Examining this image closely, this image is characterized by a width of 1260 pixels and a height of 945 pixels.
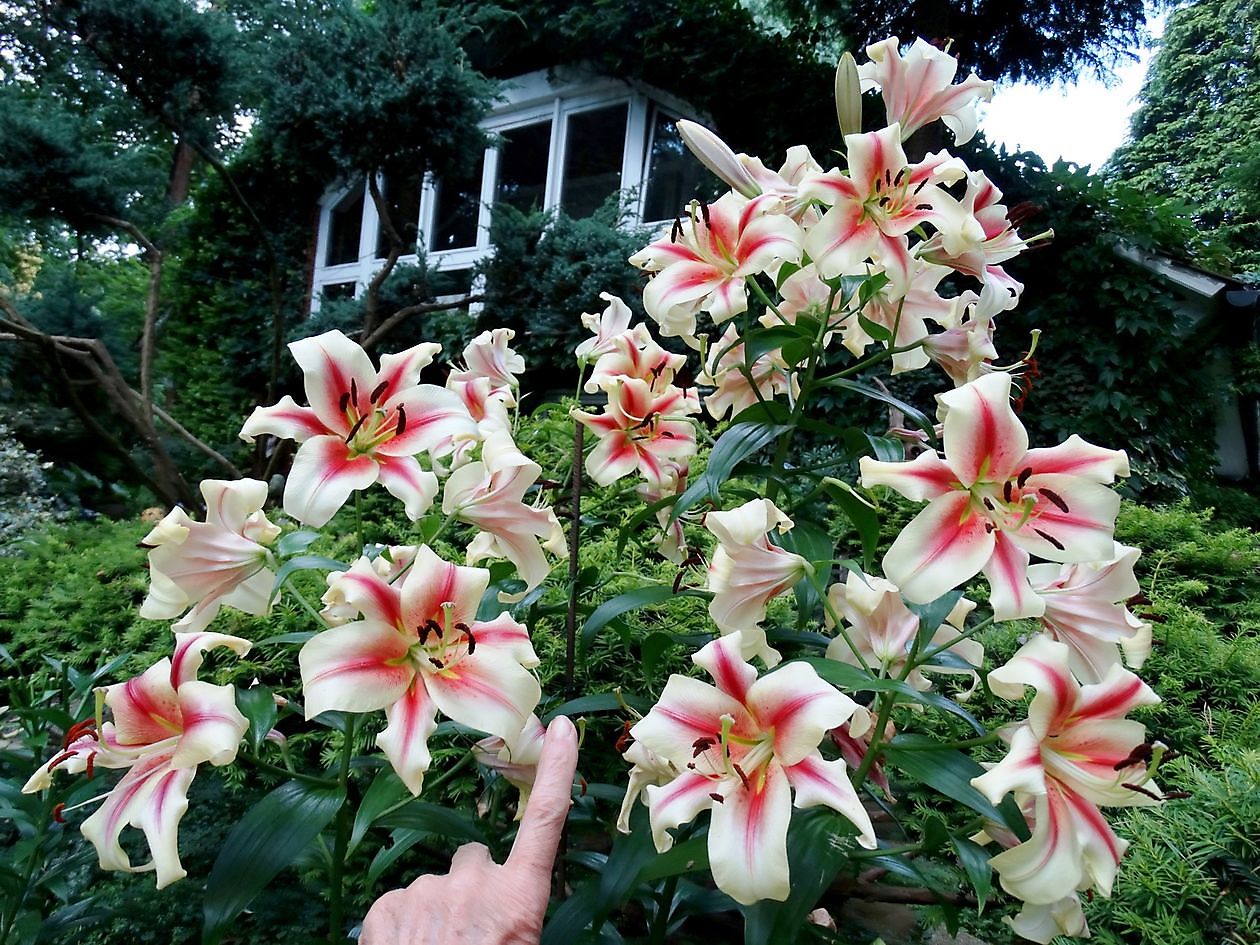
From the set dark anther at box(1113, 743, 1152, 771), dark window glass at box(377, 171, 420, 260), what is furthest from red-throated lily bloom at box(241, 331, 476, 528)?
dark window glass at box(377, 171, 420, 260)

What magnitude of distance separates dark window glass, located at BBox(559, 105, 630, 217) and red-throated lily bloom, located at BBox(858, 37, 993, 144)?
571 cm

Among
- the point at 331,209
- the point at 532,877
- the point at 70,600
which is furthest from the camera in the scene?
the point at 331,209

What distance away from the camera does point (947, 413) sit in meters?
0.61

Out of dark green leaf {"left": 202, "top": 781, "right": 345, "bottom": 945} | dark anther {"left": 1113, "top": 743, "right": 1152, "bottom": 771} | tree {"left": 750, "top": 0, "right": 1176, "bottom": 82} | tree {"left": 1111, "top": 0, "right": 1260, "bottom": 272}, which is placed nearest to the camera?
dark anther {"left": 1113, "top": 743, "right": 1152, "bottom": 771}

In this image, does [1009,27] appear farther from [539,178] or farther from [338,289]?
[338,289]

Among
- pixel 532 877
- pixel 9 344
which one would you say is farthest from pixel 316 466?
pixel 9 344

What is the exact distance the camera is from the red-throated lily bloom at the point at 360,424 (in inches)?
28.1

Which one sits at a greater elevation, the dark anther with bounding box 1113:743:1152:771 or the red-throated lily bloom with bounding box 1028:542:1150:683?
the red-throated lily bloom with bounding box 1028:542:1150:683

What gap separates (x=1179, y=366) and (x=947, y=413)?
4.78 m

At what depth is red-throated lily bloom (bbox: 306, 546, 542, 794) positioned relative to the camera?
1.97 ft

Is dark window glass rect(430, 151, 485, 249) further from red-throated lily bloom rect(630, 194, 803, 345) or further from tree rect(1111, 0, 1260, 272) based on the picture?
tree rect(1111, 0, 1260, 272)

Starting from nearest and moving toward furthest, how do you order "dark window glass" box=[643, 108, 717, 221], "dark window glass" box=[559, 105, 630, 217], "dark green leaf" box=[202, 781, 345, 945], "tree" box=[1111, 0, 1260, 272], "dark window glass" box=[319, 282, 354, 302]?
"dark green leaf" box=[202, 781, 345, 945] → "dark window glass" box=[643, 108, 717, 221] → "dark window glass" box=[559, 105, 630, 217] → "dark window glass" box=[319, 282, 354, 302] → "tree" box=[1111, 0, 1260, 272]

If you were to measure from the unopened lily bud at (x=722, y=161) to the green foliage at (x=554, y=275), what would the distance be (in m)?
3.73

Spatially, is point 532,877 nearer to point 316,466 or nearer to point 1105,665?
point 316,466
